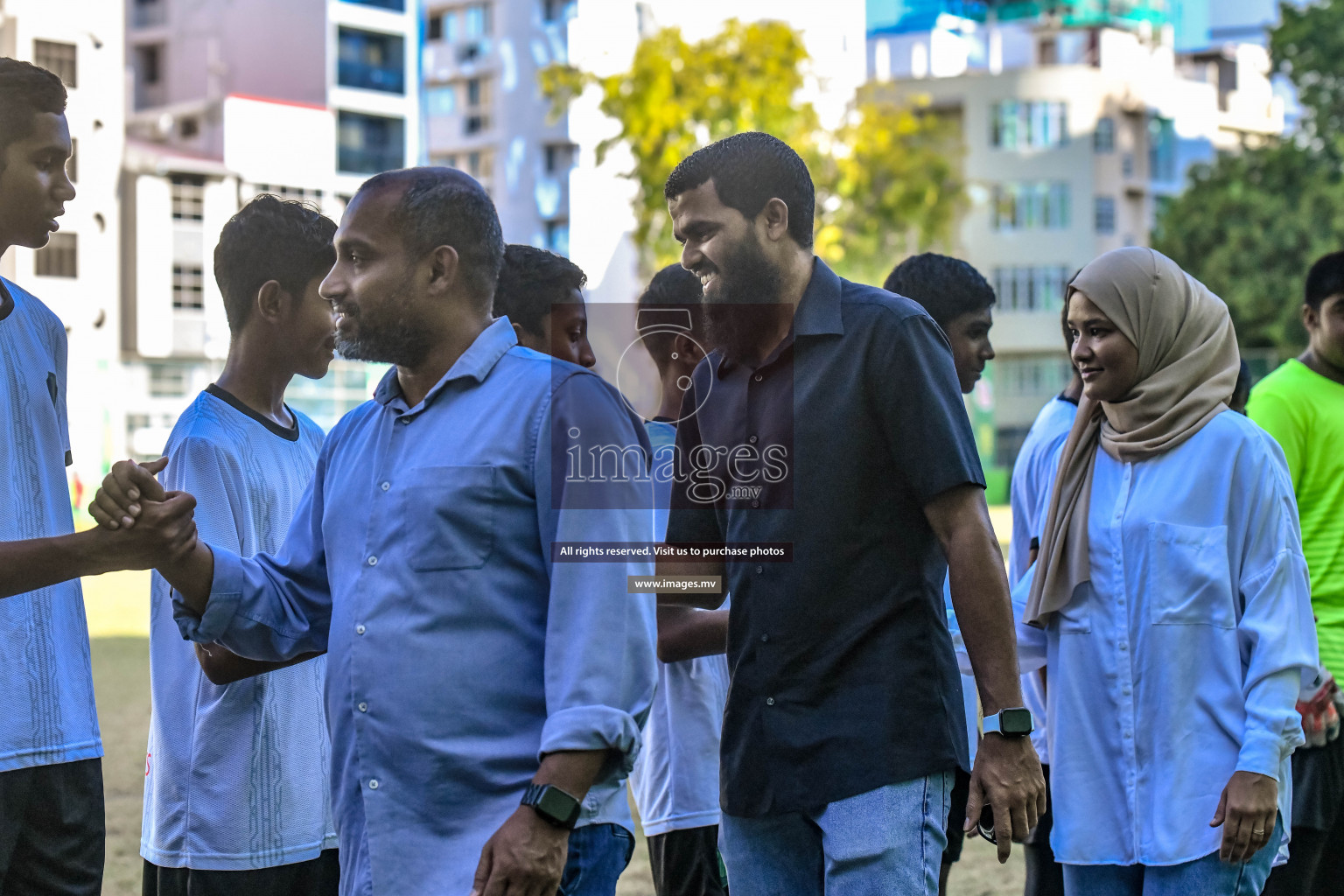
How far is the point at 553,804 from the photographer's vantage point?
8.46 ft

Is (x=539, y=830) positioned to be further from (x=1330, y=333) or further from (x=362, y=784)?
(x=1330, y=333)

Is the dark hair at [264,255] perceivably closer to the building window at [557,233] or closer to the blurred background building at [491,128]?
the blurred background building at [491,128]

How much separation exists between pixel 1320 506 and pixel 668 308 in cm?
219

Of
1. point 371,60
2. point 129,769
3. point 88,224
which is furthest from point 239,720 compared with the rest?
point 371,60

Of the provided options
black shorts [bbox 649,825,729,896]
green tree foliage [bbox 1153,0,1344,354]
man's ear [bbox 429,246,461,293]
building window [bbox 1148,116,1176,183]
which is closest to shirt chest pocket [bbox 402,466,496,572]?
man's ear [bbox 429,246,461,293]

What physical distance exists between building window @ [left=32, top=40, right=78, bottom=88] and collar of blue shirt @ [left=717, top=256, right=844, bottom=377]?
1823cm

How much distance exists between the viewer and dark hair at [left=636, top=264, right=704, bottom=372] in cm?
512

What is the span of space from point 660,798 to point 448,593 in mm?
2136

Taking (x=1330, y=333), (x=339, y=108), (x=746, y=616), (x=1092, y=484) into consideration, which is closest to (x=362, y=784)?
(x=746, y=616)

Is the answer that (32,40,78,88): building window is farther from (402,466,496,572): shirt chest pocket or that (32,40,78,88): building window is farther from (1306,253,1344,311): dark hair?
(402,466,496,572): shirt chest pocket

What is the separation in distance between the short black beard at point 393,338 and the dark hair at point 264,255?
1.05 metres

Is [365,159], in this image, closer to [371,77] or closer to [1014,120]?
[371,77]

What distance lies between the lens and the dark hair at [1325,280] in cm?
529

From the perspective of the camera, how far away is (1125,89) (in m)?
52.2
